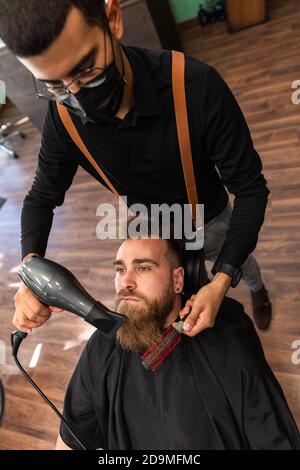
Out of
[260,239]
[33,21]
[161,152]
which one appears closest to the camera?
[33,21]

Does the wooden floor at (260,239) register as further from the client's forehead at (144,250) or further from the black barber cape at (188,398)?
the client's forehead at (144,250)

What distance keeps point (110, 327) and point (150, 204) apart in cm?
49

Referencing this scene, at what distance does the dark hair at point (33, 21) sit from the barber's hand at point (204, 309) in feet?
2.16

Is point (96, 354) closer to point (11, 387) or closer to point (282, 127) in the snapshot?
point (11, 387)

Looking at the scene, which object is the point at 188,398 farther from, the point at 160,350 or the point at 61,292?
the point at 61,292

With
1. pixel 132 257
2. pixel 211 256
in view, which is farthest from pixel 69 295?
pixel 211 256

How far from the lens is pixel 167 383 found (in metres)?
1.15

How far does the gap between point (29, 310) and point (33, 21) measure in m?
0.63

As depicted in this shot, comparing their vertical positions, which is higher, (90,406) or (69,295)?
(69,295)

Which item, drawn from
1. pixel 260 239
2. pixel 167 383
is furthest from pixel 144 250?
pixel 260 239

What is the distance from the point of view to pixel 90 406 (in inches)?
47.9

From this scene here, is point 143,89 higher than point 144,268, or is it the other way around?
point 143,89

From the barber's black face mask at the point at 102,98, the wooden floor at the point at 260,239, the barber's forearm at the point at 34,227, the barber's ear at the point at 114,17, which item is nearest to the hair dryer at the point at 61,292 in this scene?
the barber's forearm at the point at 34,227

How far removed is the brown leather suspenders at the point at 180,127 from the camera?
0.85 m
